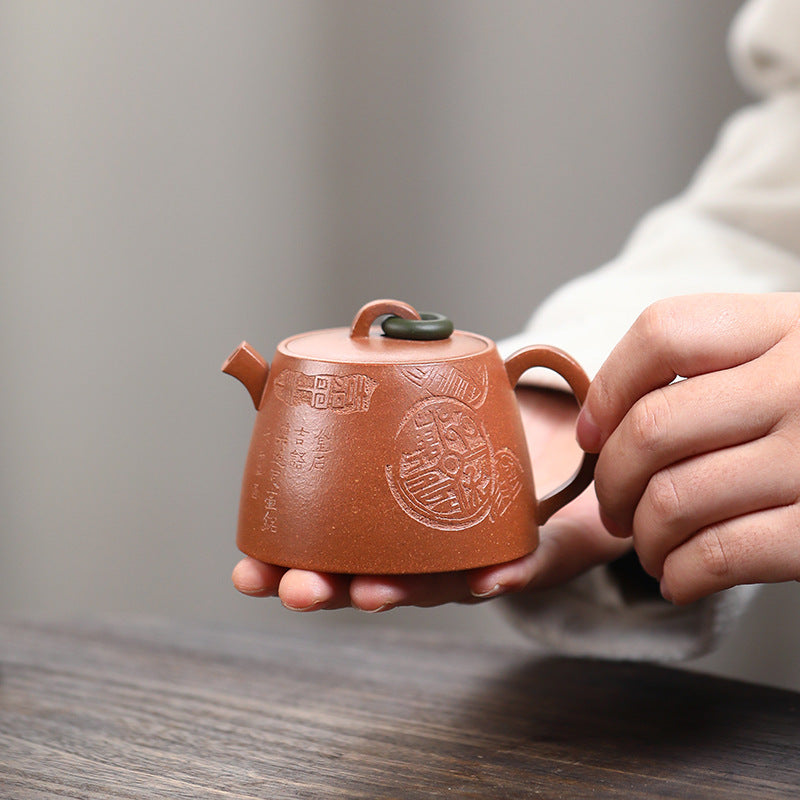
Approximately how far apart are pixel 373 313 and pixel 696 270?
0.43m

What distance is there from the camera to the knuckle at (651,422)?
0.56 meters

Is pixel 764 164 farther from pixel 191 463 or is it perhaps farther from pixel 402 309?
pixel 191 463

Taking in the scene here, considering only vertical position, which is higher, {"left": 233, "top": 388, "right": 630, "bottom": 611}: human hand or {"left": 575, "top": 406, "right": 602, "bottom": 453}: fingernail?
{"left": 575, "top": 406, "right": 602, "bottom": 453}: fingernail

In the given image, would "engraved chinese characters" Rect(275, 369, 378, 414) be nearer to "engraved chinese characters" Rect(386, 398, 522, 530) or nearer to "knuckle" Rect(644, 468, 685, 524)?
"engraved chinese characters" Rect(386, 398, 522, 530)

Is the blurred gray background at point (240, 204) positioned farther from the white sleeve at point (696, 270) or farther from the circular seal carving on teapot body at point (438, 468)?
the circular seal carving on teapot body at point (438, 468)

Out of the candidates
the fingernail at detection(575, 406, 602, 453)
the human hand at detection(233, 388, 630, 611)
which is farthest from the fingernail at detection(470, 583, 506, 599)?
the fingernail at detection(575, 406, 602, 453)

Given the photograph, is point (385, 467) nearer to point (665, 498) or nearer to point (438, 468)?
point (438, 468)

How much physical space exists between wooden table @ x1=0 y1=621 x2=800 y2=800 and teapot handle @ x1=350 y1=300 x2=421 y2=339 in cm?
25

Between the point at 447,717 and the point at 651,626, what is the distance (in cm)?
18

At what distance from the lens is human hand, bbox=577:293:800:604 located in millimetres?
Answer: 549

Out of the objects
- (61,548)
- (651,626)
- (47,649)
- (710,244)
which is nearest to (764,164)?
(710,244)

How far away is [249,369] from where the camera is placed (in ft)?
2.03

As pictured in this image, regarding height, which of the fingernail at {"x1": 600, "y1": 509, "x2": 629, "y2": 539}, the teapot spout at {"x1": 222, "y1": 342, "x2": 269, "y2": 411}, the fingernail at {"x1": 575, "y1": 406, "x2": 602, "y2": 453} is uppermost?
the teapot spout at {"x1": 222, "y1": 342, "x2": 269, "y2": 411}

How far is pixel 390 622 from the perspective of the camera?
1980 mm
